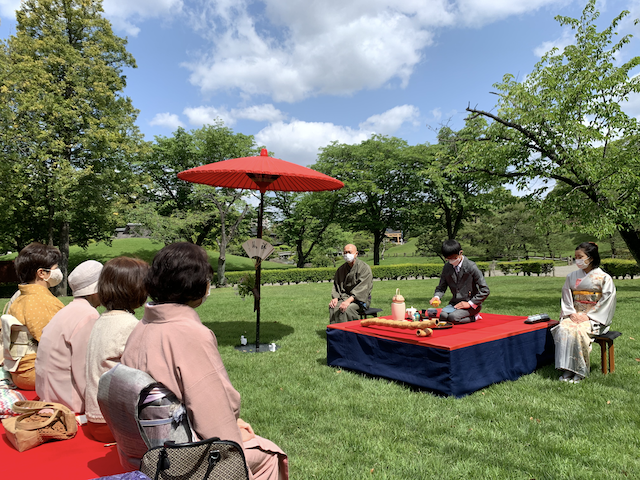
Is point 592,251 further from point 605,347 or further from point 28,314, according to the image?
point 28,314

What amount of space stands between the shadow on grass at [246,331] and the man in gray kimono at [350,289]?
1506 millimetres

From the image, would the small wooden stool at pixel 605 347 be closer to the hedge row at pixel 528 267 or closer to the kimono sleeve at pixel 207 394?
the kimono sleeve at pixel 207 394

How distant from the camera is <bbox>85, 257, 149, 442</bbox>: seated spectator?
8.48 ft

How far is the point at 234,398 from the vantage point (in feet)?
6.25

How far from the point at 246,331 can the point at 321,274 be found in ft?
64.5

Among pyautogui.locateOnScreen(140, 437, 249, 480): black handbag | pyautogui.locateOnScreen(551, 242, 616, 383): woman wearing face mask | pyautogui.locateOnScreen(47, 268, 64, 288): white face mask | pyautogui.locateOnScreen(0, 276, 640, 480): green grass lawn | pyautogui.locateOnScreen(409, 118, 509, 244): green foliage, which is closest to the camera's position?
pyautogui.locateOnScreen(140, 437, 249, 480): black handbag

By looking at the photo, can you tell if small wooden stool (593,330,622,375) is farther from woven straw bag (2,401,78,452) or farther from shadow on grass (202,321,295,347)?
woven straw bag (2,401,78,452)

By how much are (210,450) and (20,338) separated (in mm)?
2790

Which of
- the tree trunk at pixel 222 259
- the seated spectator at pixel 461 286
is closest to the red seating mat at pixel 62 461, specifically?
the seated spectator at pixel 461 286

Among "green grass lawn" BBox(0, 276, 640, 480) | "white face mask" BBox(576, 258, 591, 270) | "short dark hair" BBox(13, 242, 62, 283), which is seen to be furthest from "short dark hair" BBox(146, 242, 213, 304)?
"white face mask" BBox(576, 258, 591, 270)

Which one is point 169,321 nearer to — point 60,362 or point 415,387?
point 60,362

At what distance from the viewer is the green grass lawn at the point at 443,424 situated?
10.5ft

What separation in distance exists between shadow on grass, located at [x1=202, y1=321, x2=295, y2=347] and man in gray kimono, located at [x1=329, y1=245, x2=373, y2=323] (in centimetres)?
151

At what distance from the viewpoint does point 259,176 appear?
6.86 m
